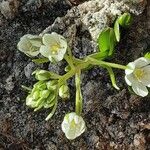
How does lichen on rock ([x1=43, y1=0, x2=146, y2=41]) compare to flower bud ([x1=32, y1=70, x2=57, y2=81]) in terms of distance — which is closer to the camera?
flower bud ([x1=32, y1=70, x2=57, y2=81])

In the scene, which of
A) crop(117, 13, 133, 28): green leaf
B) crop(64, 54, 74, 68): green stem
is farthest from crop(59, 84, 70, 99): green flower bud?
crop(117, 13, 133, 28): green leaf

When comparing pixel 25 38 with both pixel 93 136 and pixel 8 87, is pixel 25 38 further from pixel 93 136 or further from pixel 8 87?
pixel 93 136

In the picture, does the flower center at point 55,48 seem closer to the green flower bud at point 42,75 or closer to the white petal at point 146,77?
the green flower bud at point 42,75

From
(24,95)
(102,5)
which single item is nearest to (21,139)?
(24,95)

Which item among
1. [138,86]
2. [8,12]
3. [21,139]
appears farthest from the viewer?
[8,12]

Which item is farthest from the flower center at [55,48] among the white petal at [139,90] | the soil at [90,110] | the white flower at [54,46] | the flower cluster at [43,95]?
the white petal at [139,90]

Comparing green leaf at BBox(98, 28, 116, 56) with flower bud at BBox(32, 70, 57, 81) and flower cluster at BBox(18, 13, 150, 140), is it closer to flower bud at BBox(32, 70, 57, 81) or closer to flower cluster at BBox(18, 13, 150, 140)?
flower cluster at BBox(18, 13, 150, 140)
